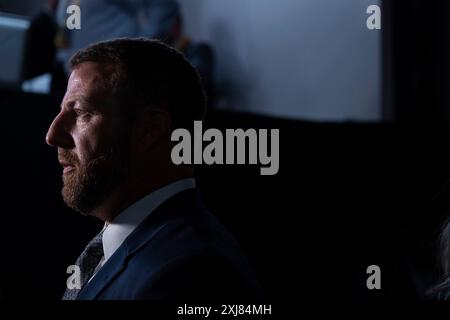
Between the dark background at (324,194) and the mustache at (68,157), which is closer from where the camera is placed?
the mustache at (68,157)

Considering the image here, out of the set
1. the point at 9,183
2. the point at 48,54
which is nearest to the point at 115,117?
the point at 9,183

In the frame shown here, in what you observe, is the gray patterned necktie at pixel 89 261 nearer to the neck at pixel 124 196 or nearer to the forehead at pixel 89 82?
the neck at pixel 124 196

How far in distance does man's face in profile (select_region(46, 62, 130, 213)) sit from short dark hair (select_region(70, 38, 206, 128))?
0.04ft

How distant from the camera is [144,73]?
2.32 ft

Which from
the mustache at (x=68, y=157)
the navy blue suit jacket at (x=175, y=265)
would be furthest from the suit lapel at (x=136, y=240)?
the mustache at (x=68, y=157)

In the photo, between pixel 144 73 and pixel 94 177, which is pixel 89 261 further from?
pixel 144 73

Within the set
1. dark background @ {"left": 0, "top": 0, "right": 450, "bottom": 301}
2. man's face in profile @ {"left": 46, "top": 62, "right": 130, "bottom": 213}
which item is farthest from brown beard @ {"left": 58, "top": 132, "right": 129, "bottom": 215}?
dark background @ {"left": 0, "top": 0, "right": 450, "bottom": 301}

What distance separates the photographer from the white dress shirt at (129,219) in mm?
719

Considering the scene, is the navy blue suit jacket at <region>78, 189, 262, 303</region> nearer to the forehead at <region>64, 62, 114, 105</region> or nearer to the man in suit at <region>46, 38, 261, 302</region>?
the man in suit at <region>46, 38, 261, 302</region>

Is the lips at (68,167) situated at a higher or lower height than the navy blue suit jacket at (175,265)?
higher

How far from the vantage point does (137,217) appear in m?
0.73

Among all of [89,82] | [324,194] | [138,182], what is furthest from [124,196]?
[324,194]

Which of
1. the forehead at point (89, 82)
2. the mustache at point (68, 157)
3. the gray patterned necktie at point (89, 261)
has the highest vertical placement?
the forehead at point (89, 82)

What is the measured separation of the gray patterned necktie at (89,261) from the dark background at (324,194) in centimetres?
11
